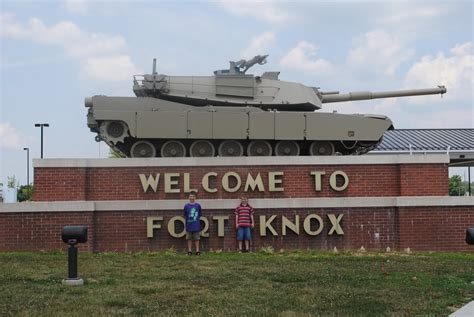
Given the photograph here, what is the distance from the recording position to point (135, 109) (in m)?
17.6

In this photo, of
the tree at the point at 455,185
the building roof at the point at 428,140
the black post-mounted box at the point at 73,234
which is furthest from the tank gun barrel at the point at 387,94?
the tree at the point at 455,185

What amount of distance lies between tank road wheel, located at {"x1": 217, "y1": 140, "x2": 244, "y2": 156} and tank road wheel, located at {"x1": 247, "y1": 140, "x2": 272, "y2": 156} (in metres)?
0.24

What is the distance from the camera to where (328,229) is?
52.4 ft

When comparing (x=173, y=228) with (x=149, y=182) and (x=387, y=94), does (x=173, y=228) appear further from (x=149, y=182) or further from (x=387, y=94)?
(x=387, y=94)

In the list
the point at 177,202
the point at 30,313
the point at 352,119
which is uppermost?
the point at 352,119

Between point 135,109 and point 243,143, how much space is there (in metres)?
3.07

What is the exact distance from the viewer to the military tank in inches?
683

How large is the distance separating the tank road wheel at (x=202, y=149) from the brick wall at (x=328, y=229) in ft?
7.78

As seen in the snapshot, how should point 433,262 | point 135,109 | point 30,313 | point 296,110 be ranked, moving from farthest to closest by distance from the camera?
point 296,110, point 135,109, point 433,262, point 30,313

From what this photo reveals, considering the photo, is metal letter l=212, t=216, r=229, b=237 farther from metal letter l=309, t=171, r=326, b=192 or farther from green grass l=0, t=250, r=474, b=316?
metal letter l=309, t=171, r=326, b=192

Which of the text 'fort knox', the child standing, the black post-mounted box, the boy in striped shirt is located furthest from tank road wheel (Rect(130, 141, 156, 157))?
the black post-mounted box

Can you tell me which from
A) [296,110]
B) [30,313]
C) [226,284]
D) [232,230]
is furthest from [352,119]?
[30,313]

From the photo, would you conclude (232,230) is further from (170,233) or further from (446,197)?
(446,197)

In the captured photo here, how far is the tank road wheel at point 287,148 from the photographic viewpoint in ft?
58.7
